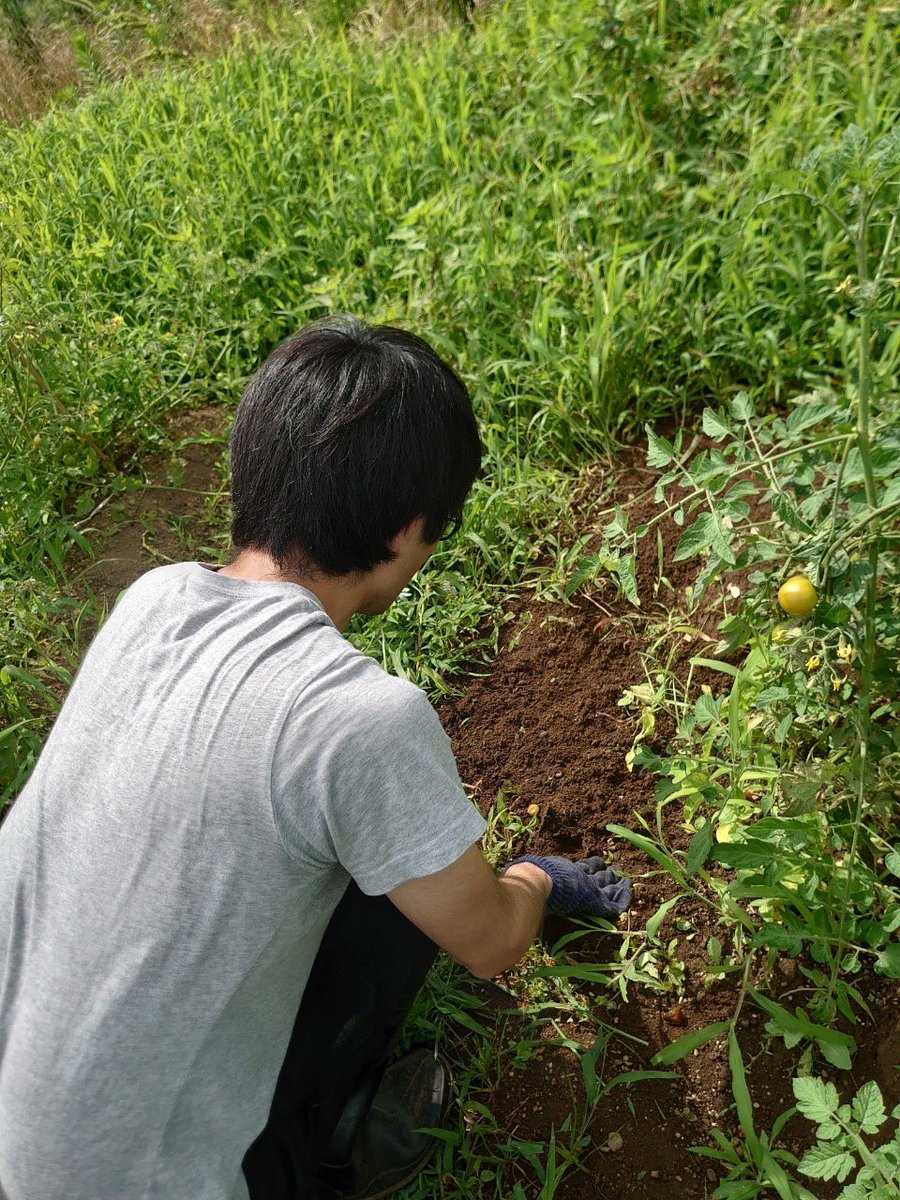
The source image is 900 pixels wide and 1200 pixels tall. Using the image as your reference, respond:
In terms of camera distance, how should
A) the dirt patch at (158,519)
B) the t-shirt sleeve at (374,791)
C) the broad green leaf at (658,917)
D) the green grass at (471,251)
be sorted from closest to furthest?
the t-shirt sleeve at (374,791) < the broad green leaf at (658,917) < the green grass at (471,251) < the dirt patch at (158,519)

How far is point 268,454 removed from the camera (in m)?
1.55

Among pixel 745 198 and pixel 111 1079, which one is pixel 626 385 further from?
pixel 111 1079

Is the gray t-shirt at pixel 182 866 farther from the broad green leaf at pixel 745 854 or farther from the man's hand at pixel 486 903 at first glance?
the broad green leaf at pixel 745 854

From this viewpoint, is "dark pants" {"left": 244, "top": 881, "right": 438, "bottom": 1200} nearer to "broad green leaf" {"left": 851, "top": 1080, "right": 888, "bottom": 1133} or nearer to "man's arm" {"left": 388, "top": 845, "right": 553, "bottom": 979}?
"man's arm" {"left": 388, "top": 845, "right": 553, "bottom": 979}

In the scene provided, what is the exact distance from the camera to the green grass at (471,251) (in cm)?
294

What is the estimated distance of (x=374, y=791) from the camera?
4.26 feet

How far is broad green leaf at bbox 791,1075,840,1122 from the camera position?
1439mm

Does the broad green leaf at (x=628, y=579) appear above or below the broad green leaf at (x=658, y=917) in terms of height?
above

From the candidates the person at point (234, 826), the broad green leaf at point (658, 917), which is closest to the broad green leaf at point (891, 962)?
the broad green leaf at point (658, 917)

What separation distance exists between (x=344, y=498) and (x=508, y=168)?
236cm

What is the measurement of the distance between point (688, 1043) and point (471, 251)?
236cm

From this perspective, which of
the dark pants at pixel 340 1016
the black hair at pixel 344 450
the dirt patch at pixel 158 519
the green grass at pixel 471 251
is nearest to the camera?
the black hair at pixel 344 450

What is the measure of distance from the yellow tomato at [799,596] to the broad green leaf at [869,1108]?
25.4 inches

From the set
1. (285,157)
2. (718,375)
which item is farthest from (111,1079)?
(285,157)
